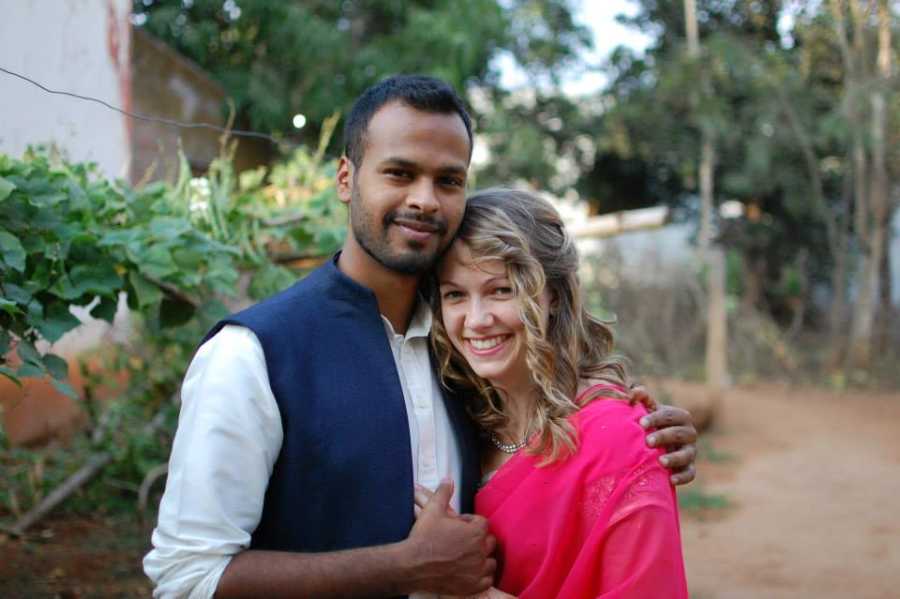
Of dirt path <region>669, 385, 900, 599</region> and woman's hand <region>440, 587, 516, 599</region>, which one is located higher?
woman's hand <region>440, 587, 516, 599</region>

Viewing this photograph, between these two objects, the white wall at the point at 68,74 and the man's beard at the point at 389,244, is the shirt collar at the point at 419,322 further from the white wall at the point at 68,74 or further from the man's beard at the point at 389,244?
the white wall at the point at 68,74

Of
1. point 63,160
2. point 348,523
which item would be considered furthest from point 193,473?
point 63,160

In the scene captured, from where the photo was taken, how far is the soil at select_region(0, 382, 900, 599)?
4172mm

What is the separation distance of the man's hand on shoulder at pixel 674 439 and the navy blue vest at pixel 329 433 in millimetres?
520

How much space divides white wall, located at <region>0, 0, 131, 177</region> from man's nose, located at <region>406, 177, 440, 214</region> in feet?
3.84

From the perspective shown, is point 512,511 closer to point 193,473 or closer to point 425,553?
point 425,553

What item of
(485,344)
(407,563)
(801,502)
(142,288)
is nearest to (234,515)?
(407,563)

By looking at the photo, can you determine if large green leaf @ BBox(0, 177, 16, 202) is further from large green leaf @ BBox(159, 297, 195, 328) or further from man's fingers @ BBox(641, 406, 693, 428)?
man's fingers @ BBox(641, 406, 693, 428)

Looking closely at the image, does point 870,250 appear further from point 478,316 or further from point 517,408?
point 478,316

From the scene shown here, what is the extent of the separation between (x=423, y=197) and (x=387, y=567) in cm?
75

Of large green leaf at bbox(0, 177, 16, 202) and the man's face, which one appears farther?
large green leaf at bbox(0, 177, 16, 202)

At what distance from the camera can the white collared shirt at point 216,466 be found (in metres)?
1.61

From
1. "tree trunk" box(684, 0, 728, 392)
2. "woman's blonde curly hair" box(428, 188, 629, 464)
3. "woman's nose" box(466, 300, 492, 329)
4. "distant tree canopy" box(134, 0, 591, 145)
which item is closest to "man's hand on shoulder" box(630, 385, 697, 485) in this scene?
"woman's blonde curly hair" box(428, 188, 629, 464)

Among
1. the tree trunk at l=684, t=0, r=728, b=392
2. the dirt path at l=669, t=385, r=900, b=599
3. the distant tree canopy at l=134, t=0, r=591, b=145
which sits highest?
the distant tree canopy at l=134, t=0, r=591, b=145
